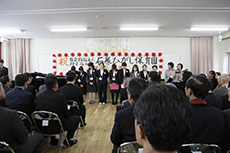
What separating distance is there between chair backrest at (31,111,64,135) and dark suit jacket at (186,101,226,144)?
5.62 ft

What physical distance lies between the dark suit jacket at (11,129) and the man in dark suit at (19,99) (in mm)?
926

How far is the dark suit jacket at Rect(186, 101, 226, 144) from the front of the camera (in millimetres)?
1458

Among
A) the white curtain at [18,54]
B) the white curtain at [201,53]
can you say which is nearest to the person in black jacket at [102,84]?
the white curtain at [18,54]

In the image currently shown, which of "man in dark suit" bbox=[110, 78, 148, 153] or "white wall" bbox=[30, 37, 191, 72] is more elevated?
"white wall" bbox=[30, 37, 191, 72]

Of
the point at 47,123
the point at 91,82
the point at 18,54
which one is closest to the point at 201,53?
the point at 91,82

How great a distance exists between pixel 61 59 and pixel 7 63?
271 centimetres

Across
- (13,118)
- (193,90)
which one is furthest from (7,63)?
(193,90)

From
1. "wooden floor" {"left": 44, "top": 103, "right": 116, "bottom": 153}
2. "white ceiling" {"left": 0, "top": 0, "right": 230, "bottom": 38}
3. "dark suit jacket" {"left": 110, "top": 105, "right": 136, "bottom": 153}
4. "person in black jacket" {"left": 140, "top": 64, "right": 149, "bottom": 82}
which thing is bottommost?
"wooden floor" {"left": 44, "top": 103, "right": 116, "bottom": 153}

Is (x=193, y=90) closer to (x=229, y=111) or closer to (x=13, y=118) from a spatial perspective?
(x=229, y=111)

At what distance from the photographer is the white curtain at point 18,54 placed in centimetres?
786

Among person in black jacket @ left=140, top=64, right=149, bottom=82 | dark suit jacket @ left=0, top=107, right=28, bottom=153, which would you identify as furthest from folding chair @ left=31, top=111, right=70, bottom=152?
person in black jacket @ left=140, top=64, right=149, bottom=82

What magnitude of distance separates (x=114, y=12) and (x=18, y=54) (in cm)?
605

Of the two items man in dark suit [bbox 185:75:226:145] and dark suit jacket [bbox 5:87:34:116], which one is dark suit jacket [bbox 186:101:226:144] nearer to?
man in dark suit [bbox 185:75:226:145]

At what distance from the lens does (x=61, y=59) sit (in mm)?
7820
